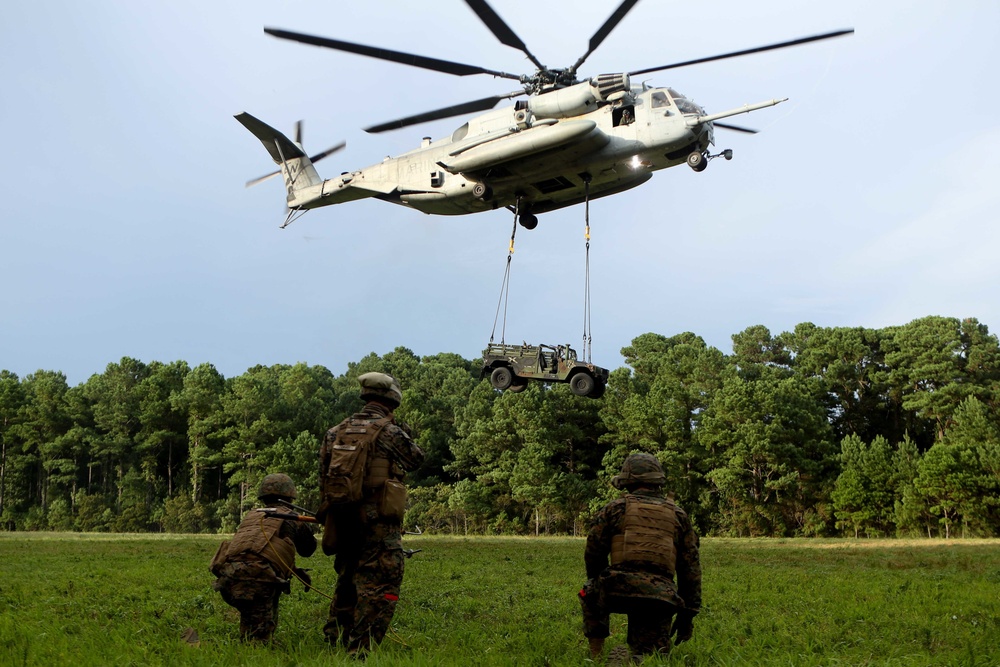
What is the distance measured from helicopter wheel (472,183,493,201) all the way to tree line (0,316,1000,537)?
2967cm

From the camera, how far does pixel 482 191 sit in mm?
21781

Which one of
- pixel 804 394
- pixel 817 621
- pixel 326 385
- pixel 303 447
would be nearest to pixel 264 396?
pixel 303 447

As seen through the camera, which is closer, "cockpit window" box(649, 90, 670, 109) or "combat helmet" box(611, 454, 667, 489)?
"combat helmet" box(611, 454, 667, 489)

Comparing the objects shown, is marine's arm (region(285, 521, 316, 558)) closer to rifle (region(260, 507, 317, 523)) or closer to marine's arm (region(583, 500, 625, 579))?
rifle (region(260, 507, 317, 523))

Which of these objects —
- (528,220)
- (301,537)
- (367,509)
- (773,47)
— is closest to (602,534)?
(367,509)

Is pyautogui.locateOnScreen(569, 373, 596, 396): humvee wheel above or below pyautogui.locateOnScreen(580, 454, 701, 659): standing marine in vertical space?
above

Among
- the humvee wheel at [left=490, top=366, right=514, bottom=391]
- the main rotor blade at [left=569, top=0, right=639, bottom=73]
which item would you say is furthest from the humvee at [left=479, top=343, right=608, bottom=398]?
the main rotor blade at [left=569, top=0, right=639, bottom=73]

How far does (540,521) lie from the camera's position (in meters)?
59.0

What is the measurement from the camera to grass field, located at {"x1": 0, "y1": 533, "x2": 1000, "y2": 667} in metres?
6.70

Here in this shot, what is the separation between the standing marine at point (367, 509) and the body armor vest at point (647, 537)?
1.69 meters

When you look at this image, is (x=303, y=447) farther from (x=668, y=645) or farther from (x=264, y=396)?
(x=668, y=645)

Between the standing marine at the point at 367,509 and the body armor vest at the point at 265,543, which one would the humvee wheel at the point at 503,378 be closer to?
the body armor vest at the point at 265,543

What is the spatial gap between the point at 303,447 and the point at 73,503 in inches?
1045

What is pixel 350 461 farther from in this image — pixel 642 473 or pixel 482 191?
pixel 482 191
